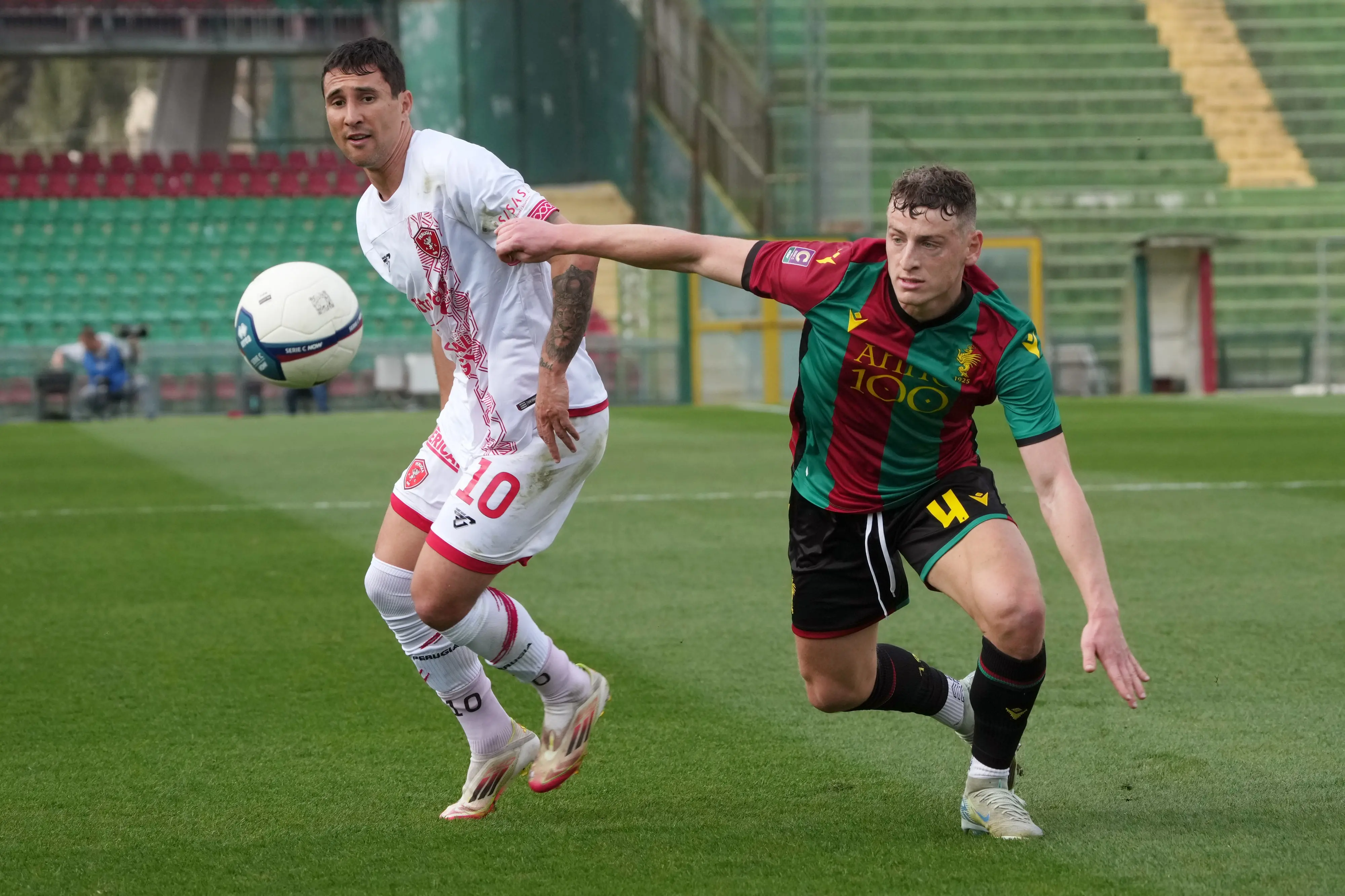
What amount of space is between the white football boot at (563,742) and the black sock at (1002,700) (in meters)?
1.09

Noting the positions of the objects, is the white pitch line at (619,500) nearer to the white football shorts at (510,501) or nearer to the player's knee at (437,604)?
the white football shorts at (510,501)

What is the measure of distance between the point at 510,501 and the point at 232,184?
27.8 m

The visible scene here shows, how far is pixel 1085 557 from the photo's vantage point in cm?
363

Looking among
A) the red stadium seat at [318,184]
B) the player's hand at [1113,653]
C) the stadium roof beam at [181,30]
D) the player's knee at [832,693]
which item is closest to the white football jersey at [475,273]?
the player's knee at [832,693]

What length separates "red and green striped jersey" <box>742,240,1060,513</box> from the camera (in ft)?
13.2

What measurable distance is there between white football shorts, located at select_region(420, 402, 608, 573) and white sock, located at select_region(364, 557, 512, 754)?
17 cm

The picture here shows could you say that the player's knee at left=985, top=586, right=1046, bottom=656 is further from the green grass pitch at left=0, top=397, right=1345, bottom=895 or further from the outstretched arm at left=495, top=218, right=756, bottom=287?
the outstretched arm at left=495, top=218, right=756, bottom=287

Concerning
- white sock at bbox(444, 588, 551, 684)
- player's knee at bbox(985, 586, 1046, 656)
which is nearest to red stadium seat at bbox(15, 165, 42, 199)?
white sock at bbox(444, 588, 551, 684)

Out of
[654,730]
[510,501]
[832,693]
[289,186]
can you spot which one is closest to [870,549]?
[832,693]

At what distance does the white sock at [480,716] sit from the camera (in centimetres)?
447

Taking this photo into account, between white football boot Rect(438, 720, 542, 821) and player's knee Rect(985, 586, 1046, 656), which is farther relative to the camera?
white football boot Rect(438, 720, 542, 821)

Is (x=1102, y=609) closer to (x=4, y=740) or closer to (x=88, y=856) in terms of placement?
(x=88, y=856)

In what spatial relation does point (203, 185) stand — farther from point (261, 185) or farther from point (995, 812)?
point (995, 812)

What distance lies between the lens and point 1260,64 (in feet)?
108
